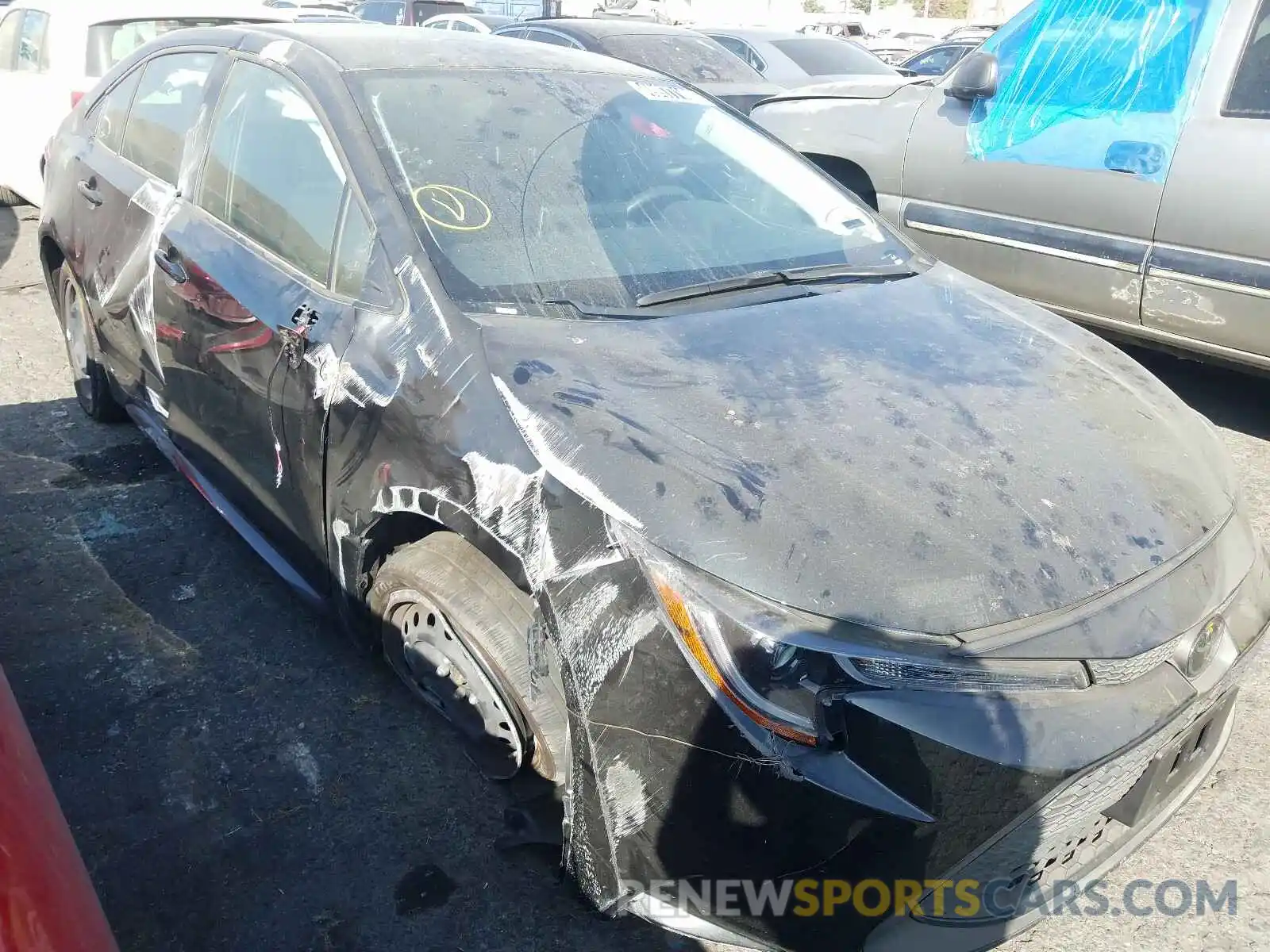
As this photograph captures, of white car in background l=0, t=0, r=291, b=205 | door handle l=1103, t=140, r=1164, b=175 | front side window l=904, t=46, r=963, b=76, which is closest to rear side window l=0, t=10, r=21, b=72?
white car in background l=0, t=0, r=291, b=205

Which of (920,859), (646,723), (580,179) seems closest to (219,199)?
(580,179)

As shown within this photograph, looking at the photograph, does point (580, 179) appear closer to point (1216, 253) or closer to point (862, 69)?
point (1216, 253)

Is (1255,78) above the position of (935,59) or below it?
above

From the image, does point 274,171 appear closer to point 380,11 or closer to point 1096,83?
point 1096,83

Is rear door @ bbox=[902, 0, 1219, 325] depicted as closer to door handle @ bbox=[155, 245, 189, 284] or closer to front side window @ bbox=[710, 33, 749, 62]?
door handle @ bbox=[155, 245, 189, 284]

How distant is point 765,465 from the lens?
1.90 m

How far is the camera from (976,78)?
4.81 metres

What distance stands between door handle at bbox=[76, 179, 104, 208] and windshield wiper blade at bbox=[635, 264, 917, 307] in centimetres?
230

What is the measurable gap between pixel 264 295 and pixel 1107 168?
3.58 m

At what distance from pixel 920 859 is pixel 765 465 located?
2.35 feet

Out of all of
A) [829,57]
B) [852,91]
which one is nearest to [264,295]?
[852,91]

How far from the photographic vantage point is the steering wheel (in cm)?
270

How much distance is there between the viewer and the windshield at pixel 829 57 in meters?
8.71

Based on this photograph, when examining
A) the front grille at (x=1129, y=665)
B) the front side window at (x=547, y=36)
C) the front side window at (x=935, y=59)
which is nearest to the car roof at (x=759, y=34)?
the front side window at (x=547, y=36)
